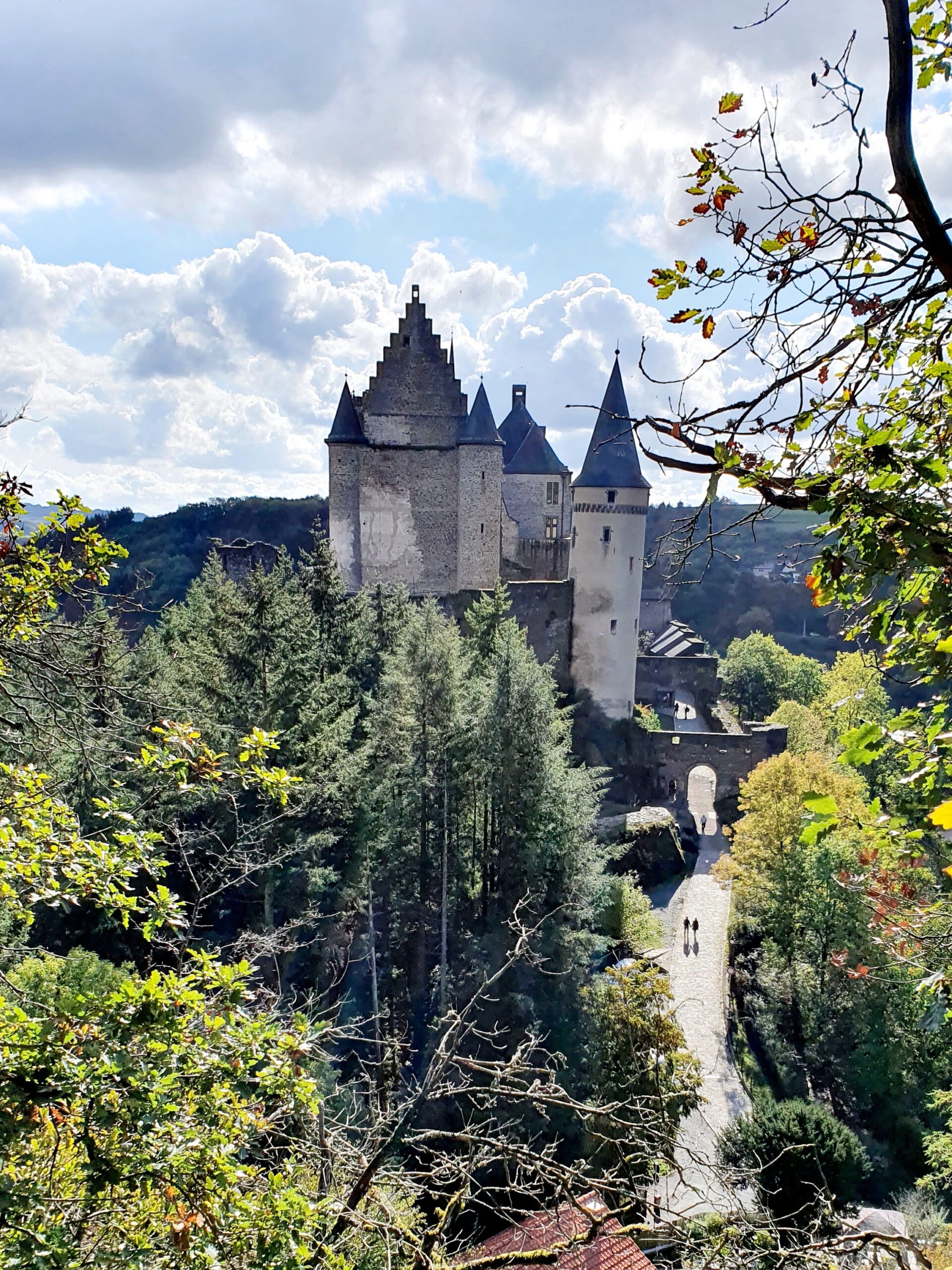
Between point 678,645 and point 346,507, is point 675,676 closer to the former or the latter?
point 678,645

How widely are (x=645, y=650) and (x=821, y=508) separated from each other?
46.0 meters

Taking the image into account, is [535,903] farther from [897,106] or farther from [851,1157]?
[897,106]

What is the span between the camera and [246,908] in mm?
14812

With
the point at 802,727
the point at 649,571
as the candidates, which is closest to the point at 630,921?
the point at 802,727

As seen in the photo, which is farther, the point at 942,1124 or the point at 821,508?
the point at 942,1124

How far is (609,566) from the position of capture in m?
27.8

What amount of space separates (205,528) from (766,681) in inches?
1610

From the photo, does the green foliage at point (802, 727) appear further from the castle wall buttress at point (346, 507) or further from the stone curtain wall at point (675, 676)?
the castle wall buttress at point (346, 507)

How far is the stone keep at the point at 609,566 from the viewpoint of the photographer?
2747cm

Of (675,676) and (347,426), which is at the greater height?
(347,426)

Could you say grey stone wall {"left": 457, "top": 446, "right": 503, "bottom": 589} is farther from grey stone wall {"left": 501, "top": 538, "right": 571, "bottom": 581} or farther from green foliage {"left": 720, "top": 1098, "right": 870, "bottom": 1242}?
green foliage {"left": 720, "top": 1098, "right": 870, "bottom": 1242}

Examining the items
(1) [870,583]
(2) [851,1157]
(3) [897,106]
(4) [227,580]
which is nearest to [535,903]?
(2) [851,1157]

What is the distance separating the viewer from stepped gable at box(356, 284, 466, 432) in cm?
A: 2866

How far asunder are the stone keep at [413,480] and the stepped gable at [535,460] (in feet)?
22.3
